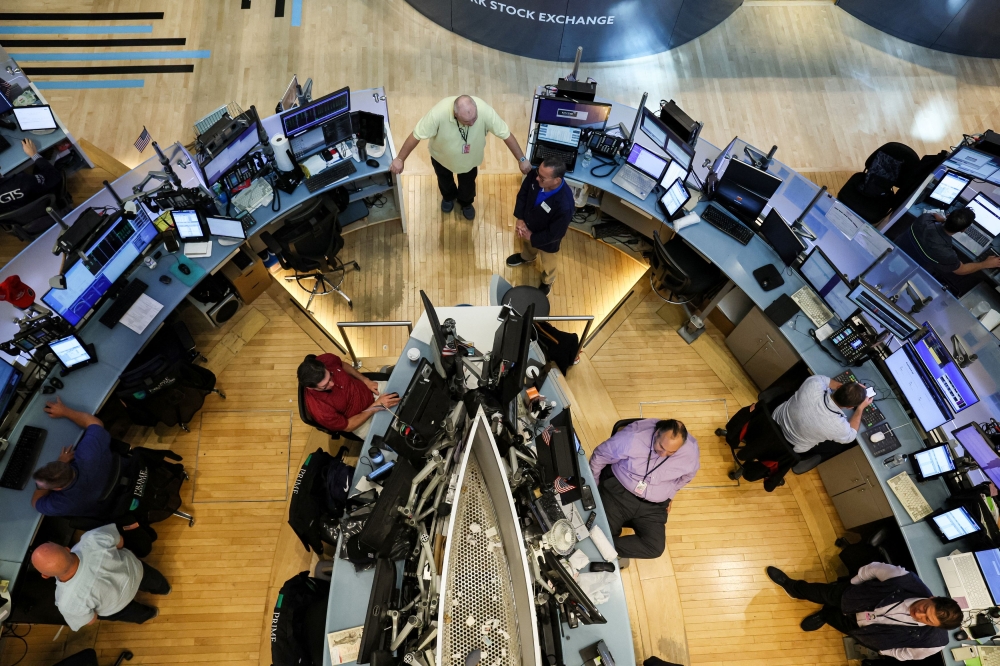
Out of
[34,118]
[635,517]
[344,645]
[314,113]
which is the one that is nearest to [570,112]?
[314,113]

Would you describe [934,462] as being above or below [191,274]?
below

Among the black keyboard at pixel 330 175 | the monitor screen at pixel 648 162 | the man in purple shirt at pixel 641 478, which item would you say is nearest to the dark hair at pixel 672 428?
the man in purple shirt at pixel 641 478

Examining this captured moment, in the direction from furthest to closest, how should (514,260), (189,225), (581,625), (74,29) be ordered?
1. (74,29)
2. (514,260)
3. (189,225)
4. (581,625)

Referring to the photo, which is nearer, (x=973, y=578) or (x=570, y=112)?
(x=973, y=578)

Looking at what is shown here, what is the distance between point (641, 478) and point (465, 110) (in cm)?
323

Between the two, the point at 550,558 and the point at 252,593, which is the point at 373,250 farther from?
the point at 550,558

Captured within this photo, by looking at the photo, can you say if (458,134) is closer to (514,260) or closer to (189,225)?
(514,260)

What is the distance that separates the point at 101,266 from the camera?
484 centimetres

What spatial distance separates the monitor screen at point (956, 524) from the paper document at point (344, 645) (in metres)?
4.09

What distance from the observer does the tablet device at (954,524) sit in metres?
4.46

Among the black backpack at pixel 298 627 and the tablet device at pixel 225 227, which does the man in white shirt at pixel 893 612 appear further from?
the tablet device at pixel 225 227

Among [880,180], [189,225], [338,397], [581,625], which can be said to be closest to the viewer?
[581,625]

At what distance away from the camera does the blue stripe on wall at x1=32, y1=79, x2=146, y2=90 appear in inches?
286

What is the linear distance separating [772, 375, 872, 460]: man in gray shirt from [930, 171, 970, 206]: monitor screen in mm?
2577
